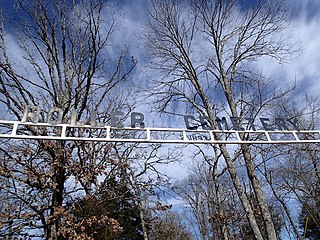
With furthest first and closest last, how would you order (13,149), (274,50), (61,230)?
(274,50) < (13,149) < (61,230)

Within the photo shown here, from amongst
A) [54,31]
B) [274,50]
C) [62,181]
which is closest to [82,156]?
[62,181]

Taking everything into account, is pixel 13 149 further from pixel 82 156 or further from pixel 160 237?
pixel 160 237

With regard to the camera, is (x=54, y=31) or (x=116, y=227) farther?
(x=54, y=31)

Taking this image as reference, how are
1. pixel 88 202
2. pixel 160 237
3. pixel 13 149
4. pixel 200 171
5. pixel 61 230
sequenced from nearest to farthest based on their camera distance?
pixel 61 230
pixel 13 149
pixel 88 202
pixel 160 237
pixel 200 171

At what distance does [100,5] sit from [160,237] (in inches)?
558

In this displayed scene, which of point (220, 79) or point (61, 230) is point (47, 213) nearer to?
point (61, 230)

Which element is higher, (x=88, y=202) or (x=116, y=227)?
(x=88, y=202)

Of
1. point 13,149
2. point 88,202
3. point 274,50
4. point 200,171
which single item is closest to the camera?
point 13,149

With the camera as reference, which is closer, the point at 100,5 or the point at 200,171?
the point at 100,5

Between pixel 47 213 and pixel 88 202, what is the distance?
1.06m

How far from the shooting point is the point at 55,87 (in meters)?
8.22

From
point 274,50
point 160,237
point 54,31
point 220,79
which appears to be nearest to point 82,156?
point 54,31

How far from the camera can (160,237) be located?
1702 cm

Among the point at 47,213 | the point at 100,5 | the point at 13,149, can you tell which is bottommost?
the point at 47,213
